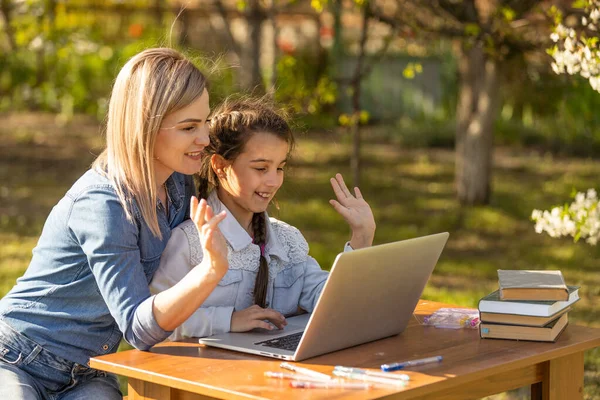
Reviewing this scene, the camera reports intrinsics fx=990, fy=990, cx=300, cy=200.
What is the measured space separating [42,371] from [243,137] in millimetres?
974

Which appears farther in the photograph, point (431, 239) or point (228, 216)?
point (228, 216)

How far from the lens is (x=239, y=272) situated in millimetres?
3182

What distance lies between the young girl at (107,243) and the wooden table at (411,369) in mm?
251

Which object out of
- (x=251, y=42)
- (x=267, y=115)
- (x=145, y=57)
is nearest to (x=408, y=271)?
(x=267, y=115)

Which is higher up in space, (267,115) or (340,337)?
(267,115)

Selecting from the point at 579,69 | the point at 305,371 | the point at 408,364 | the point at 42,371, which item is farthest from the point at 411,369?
the point at 579,69

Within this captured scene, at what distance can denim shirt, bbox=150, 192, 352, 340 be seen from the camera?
116 inches

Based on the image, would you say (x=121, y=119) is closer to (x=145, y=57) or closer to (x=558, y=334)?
(x=145, y=57)

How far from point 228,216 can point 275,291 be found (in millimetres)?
303

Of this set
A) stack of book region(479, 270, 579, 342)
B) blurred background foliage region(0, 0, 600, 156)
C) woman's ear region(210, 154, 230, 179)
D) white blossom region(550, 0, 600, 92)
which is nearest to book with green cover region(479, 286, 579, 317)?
stack of book region(479, 270, 579, 342)

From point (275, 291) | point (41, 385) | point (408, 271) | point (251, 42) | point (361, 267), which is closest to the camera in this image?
point (361, 267)

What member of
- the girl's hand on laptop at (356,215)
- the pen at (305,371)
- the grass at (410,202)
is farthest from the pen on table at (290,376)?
the grass at (410,202)

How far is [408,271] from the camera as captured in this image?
2820 millimetres

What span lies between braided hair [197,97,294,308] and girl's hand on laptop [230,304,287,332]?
0.22 metres
